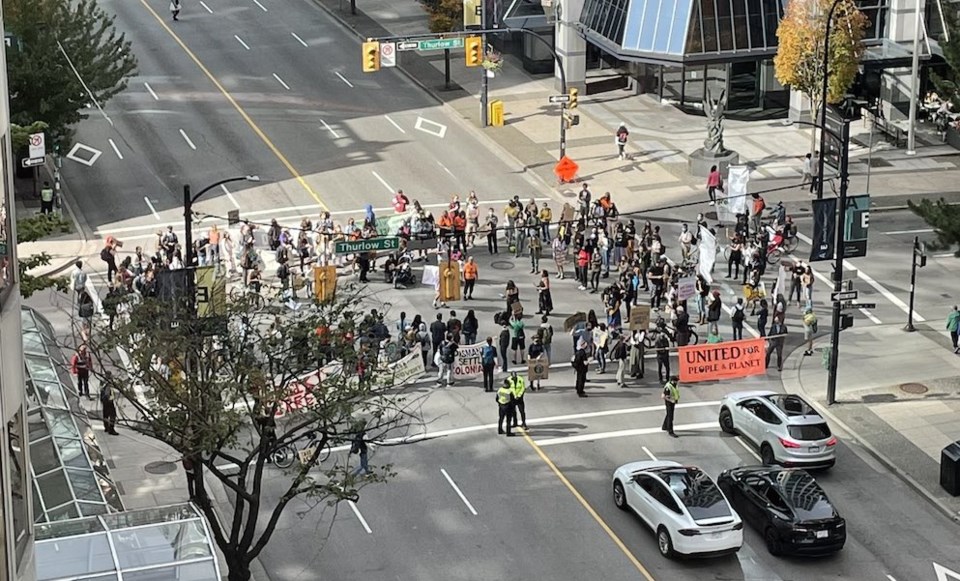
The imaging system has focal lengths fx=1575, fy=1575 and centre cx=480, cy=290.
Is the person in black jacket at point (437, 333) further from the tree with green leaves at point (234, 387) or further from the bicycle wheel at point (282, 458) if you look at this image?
the tree with green leaves at point (234, 387)

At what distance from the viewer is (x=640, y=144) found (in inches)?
2559

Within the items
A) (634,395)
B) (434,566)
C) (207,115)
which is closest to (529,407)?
(634,395)

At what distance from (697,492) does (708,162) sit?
30.2 m

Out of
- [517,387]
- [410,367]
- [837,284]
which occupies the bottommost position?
[410,367]

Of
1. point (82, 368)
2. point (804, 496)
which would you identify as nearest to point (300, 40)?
point (82, 368)

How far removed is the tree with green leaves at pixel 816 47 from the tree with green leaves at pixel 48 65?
2647cm

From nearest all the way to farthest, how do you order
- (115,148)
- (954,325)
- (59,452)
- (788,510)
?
(59,452)
(788,510)
(954,325)
(115,148)

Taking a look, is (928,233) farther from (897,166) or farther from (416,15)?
(416,15)

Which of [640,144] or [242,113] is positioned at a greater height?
[242,113]

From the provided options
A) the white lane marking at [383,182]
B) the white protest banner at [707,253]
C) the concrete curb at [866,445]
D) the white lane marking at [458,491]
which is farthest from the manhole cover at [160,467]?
the white lane marking at [383,182]

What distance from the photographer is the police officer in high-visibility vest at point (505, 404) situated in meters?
37.7

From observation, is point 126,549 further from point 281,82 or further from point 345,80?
point 345,80

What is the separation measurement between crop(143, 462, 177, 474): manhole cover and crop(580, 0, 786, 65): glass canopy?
36.3 meters

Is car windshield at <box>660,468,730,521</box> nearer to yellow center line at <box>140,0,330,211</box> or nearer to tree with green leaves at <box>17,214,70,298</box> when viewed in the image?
tree with green leaves at <box>17,214,70,298</box>
